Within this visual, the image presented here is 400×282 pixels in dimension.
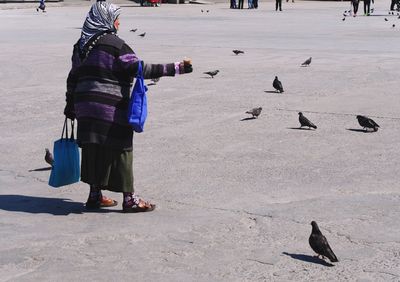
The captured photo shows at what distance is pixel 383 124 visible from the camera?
12000 millimetres

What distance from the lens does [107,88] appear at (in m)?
7.49

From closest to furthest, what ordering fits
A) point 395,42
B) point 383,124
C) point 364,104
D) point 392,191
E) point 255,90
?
point 392,191, point 383,124, point 364,104, point 255,90, point 395,42

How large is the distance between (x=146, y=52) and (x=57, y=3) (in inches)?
1700

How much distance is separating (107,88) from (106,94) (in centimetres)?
5

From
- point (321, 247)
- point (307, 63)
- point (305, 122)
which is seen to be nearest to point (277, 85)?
point (305, 122)

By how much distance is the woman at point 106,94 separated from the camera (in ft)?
24.4

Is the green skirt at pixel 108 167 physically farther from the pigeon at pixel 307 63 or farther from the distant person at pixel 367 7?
the distant person at pixel 367 7

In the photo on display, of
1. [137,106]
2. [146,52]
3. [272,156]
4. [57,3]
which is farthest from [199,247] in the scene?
[57,3]

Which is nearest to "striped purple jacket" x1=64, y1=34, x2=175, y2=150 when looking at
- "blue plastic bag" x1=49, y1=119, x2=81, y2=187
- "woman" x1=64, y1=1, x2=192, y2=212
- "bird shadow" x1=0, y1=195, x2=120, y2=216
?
"woman" x1=64, y1=1, x2=192, y2=212

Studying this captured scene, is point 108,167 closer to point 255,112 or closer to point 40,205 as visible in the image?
point 40,205

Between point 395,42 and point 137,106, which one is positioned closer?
point 137,106

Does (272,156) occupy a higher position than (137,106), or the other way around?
(137,106)

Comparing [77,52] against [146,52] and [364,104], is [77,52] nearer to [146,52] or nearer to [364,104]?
[364,104]

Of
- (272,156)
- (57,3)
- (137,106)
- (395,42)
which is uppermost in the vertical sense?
(137,106)
